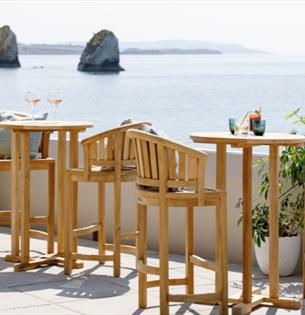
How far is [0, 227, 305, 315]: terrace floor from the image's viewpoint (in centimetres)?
555

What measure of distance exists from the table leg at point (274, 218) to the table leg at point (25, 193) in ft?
5.50

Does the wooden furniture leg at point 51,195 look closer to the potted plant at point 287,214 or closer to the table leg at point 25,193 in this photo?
the table leg at point 25,193

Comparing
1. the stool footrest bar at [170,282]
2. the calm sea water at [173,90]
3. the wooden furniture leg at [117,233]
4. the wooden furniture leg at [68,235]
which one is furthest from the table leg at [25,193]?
the calm sea water at [173,90]

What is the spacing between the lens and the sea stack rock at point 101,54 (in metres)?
47.3

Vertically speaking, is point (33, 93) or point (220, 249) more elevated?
point (33, 93)

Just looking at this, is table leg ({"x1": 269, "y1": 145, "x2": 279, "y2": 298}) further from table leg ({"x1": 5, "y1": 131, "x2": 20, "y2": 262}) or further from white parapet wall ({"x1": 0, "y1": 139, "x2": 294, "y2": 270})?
table leg ({"x1": 5, "y1": 131, "x2": 20, "y2": 262})

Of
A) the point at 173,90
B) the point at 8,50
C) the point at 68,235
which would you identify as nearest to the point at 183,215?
the point at 68,235

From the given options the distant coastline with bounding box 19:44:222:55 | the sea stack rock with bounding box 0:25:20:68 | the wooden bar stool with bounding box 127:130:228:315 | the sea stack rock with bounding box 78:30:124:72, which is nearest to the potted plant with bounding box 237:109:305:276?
the wooden bar stool with bounding box 127:130:228:315

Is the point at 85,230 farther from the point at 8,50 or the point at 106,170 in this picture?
the point at 8,50

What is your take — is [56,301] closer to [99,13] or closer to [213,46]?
[213,46]

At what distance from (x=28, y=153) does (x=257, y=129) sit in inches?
64.8

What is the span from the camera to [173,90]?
36.4 meters

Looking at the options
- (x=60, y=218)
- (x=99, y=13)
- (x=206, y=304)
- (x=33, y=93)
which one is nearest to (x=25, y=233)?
(x=60, y=218)

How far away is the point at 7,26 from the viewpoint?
5253 centimetres
